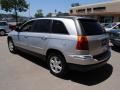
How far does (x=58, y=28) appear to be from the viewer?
607 centimetres

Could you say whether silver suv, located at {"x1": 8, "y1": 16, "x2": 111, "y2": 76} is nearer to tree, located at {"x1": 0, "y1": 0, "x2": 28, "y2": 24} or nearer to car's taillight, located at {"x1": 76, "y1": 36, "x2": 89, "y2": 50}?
car's taillight, located at {"x1": 76, "y1": 36, "x2": 89, "y2": 50}

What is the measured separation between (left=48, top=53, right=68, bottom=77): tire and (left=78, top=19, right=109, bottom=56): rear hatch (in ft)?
2.99

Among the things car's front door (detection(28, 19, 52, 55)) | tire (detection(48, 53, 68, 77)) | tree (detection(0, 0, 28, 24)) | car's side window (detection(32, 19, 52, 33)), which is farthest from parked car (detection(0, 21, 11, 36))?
tree (detection(0, 0, 28, 24))

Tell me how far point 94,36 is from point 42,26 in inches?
77.2

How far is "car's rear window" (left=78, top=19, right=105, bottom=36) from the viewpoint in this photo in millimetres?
5629

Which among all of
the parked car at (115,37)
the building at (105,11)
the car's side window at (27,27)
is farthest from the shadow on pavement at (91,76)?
the building at (105,11)

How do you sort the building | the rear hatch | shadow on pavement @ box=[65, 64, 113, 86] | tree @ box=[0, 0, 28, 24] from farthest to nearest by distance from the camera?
the building → tree @ box=[0, 0, 28, 24] → shadow on pavement @ box=[65, 64, 113, 86] → the rear hatch

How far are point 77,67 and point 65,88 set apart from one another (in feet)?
2.23

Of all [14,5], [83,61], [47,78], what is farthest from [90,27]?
[14,5]

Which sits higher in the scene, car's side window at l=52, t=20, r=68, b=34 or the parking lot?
car's side window at l=52, t=20, r=68, b=34

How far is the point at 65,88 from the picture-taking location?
5.23m

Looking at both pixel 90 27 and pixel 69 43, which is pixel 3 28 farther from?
pixel 69 43

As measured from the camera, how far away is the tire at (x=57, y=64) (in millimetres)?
5844

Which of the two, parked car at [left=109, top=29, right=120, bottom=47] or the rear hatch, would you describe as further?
parked car at [left=109, top=29, right=120, bottom=47]
